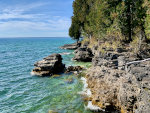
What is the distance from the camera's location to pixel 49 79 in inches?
1089

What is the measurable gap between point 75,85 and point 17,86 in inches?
453

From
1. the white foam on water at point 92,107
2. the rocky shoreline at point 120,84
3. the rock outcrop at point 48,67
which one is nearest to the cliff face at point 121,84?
the rocky shoreline at point 120,84

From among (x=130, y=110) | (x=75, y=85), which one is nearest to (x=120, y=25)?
(x=75, y=85)

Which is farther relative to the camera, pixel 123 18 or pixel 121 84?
pixel 123 18

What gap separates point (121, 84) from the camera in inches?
580

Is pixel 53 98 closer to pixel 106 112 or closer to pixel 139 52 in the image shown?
pixel 106 112

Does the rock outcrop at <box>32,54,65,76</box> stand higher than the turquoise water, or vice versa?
the rock outcrop at <box>32,54,65,76</box>

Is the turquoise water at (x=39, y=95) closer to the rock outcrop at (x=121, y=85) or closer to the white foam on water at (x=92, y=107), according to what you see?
the white foam on water at (x=92, y=107)

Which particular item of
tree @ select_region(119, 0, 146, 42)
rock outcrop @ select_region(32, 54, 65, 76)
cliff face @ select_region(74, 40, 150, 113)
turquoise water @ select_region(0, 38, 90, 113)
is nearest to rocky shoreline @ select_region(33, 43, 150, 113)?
cliff face @ select_region(74, 40, 150, 113)

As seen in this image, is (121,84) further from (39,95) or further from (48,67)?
(48,67)

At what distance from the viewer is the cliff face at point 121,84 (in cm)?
1177

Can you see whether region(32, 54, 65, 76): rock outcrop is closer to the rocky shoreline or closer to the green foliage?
the rocky shoreline

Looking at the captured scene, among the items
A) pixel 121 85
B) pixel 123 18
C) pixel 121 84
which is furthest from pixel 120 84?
pixel 123 18

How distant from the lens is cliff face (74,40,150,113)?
1177 cm
